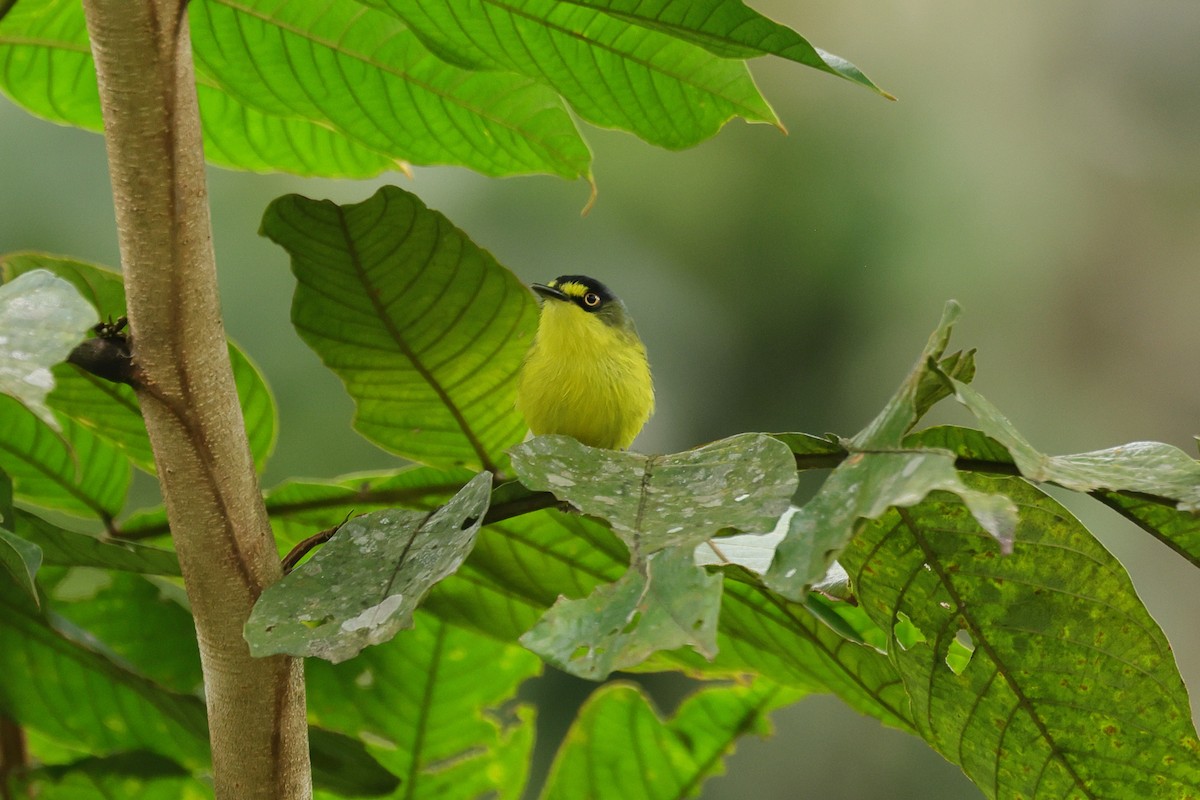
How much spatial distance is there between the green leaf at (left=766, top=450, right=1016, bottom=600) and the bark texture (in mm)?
327

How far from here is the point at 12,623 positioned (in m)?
0.96

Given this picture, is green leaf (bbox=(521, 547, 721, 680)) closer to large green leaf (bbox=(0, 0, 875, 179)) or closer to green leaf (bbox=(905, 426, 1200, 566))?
green leaf (bbox=(905, 426, 1200, 566))

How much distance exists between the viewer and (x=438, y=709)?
3.69 ft

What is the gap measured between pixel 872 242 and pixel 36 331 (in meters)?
3.63

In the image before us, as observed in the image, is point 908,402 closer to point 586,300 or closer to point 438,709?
point 438,709

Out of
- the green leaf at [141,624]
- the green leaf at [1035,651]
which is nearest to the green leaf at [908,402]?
the green leaf at [1035,651]

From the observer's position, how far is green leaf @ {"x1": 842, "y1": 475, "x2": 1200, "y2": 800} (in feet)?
2.24

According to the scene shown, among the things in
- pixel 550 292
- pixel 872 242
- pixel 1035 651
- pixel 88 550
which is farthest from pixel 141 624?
pixel 872 242

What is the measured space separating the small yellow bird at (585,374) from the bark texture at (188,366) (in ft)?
2.41

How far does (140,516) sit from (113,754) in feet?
0.68

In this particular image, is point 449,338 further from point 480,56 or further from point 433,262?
Answer: point 480,56

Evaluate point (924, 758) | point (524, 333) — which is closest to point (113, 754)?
point (524, 333)

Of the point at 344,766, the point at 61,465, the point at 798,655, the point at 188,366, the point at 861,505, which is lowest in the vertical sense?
the point at 344,766

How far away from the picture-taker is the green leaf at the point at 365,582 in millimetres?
573
